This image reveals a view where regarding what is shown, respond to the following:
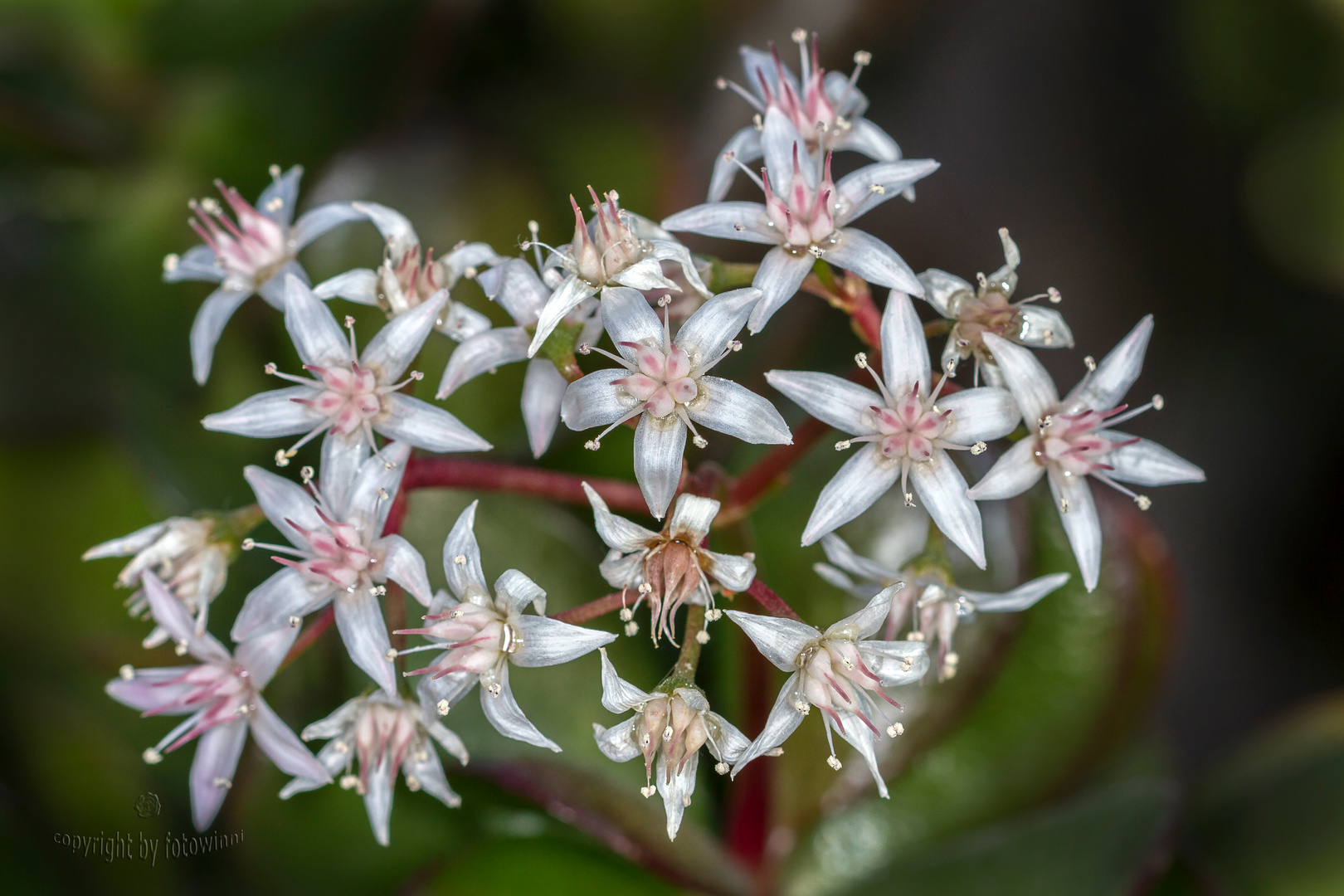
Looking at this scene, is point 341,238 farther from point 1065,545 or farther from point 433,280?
point 1065,545

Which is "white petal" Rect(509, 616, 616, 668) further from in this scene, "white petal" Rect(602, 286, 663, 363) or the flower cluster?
"white petal" Rect(602, 286, 663, 363)

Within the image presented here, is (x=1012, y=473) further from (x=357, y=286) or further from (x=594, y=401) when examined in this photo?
(x=357, y=286)

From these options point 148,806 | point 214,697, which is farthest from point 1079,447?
point 148,806

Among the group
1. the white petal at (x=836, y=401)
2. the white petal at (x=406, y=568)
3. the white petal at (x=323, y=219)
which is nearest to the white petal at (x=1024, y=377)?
the white petal at (x=836, y=401)

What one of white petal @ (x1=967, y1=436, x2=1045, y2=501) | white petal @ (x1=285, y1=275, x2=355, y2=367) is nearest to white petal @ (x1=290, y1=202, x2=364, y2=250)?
white petal @ (x1=285, y1=275, x2=355, y2=367)

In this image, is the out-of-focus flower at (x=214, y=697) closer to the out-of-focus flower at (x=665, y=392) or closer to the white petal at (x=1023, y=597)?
the out-of-focus flower at (x=665, y=392)

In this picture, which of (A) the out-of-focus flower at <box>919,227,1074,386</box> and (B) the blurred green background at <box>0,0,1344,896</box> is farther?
(B) the blurred green background at <box>0,0,1344,896</box>
